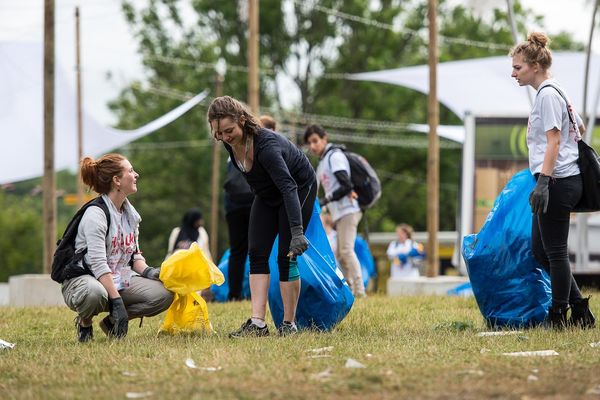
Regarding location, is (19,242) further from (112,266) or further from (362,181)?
(112,266)

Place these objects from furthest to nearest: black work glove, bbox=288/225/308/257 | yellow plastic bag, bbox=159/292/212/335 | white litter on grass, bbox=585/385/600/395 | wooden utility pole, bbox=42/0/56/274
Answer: wooden utility pole, bbox=42/0/56/274
yellow plastic bag, bbox=159/292/212/335
black work glove, bbox=288/225/308/257
white litter on grass, bbox=585/385/600/395

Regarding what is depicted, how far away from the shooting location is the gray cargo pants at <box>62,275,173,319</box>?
6414mm

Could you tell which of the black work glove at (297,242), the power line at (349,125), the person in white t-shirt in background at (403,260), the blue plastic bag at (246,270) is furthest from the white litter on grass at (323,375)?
the power line at (349,125)

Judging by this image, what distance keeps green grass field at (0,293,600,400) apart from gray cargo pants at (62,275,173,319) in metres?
0.18

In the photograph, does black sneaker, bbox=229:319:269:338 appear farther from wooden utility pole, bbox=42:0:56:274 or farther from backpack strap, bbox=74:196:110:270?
wooden utility pole, bbox=42:0:56:274

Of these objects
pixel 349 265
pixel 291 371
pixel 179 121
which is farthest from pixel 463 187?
pixel 179 121

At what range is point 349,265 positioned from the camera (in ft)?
35.4

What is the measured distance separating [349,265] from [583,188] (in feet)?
14.9

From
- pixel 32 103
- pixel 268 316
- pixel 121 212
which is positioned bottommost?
pixel 268 316

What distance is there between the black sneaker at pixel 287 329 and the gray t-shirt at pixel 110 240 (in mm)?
970

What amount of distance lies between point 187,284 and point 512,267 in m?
1.96

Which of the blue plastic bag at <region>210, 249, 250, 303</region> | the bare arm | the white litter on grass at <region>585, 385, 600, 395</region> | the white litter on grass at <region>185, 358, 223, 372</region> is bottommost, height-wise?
A: the blue plastic bag at <region>210, 249, 250, 303</region>

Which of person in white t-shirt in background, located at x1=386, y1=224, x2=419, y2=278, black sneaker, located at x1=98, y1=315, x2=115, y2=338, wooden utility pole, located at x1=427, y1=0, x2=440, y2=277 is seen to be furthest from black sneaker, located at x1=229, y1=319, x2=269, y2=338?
person in white t-shirt in background, located at x1=386, y1=224, x2=419, y2=278

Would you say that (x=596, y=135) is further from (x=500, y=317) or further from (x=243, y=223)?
(x=500, y=317)
